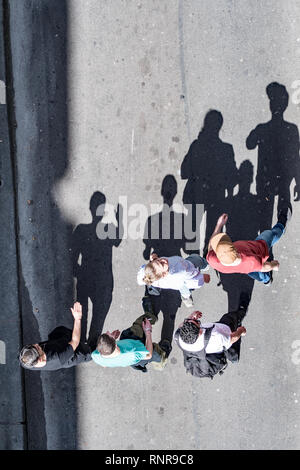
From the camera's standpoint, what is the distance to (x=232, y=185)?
6195 millimetres

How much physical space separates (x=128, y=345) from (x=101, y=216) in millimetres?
1932

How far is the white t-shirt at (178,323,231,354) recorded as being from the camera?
192 inches

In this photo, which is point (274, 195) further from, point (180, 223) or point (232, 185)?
point (180, 223)

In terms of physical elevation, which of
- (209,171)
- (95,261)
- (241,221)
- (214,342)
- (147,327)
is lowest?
(147,327)

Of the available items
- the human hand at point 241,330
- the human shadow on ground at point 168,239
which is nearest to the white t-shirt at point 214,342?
the human hand at point 241,330

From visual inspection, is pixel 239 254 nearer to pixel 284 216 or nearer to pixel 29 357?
pixel 284 216

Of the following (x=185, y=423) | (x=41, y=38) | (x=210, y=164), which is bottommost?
(x=185, y=423)

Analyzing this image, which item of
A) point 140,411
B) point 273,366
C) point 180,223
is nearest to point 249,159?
point 180,223

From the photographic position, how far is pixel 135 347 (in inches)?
213

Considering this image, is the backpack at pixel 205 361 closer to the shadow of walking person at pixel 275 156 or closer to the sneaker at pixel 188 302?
the sneaker at pixel 188 302

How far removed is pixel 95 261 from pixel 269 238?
243 cm

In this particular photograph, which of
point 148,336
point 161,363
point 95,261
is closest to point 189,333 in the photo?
point 148,336

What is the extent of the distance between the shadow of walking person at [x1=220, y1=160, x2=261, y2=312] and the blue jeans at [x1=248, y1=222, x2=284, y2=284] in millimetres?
387

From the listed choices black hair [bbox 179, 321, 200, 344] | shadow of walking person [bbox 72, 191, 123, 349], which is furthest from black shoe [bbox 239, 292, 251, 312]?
shadow of walking person [bbox 72, 191, 123, 349]
